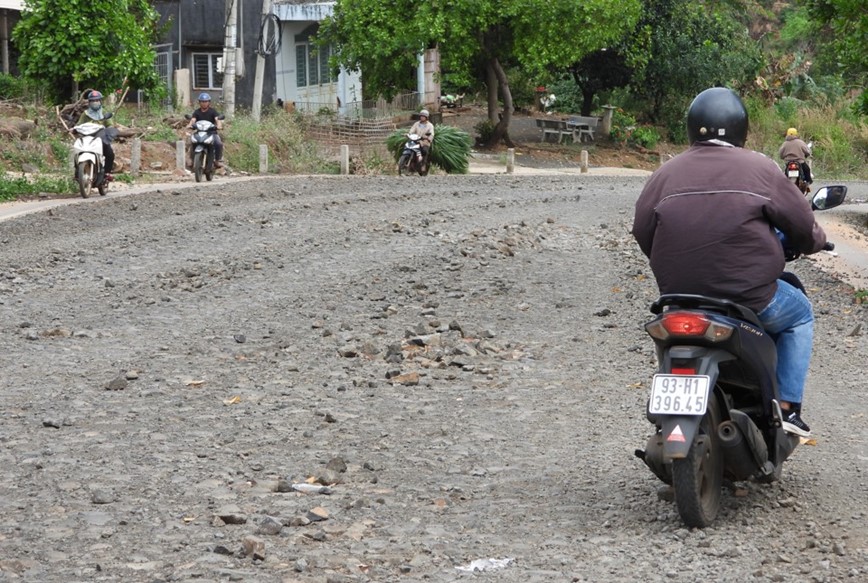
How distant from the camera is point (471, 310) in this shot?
11742 millimetres

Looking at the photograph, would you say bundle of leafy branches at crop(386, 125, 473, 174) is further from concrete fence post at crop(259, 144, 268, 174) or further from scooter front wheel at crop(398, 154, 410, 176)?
concrete fence post at crop(259, 144, 268, 174)

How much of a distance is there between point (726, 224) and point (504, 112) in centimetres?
4132

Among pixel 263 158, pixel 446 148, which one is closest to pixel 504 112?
pixel 446 148

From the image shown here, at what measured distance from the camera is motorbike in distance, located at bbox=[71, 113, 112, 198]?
2155 centimetres

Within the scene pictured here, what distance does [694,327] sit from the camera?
18.0 ft

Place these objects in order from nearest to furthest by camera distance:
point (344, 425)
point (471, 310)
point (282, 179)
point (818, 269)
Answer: point (344, 425)
point (471, 310)
point (818, 269)
point (282, 179)

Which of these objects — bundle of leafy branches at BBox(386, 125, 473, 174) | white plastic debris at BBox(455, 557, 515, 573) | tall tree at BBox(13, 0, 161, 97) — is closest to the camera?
white plastic debris at BBox(455, 557, 515, 573)

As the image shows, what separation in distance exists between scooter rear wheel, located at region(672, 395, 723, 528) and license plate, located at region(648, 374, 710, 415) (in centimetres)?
16

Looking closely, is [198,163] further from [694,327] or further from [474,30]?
[694,327]

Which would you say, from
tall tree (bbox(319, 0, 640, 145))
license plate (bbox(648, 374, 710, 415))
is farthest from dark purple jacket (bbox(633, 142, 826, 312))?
tall tree (bbox(319, 0, 640, 145))

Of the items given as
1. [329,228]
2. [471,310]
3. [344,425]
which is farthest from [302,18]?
[344,425]

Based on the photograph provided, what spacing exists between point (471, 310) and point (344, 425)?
4.23 m

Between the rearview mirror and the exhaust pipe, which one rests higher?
the rearview mirror

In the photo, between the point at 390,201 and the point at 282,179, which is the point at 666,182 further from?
the point at 282,179
